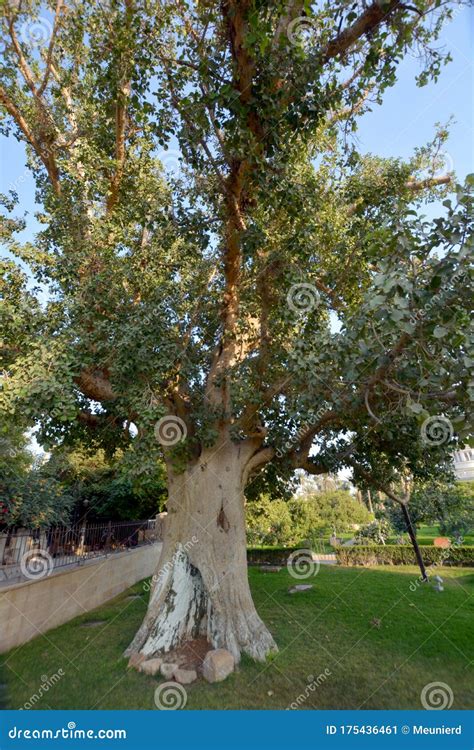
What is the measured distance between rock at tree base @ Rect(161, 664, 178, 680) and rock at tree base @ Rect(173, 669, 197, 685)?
0.20 feet

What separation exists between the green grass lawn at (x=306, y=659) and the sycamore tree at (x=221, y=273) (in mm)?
701

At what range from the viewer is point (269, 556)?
1891 cm

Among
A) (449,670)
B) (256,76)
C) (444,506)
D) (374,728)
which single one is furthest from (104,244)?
(444,506)

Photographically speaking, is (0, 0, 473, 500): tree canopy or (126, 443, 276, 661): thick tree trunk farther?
(126, 443, 276, 661): thick tree trunk

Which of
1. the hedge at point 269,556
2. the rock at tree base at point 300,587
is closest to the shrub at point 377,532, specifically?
the hedge at point 269,556

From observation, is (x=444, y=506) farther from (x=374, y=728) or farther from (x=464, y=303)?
(x=464, y=303)

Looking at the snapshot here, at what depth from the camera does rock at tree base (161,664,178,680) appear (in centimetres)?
563

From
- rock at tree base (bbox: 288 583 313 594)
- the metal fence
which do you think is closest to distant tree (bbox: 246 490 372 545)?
rock at tree base (bbox: 288 583 313 594)

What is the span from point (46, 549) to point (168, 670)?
4.59 meters

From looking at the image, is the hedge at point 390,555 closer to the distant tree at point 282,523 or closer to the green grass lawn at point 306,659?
the distant tree at point 282,523

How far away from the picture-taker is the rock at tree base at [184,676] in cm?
550

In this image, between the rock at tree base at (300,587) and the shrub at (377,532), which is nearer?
the rock at tree base at (300,587)

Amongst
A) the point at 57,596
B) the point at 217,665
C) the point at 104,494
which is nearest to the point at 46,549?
the point at 57,596

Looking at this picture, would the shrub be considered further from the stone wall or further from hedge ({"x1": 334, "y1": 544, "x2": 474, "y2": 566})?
the stone wall
